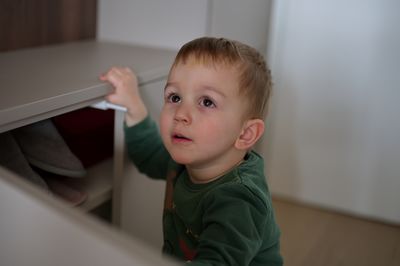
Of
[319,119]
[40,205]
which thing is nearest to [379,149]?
[319,119]

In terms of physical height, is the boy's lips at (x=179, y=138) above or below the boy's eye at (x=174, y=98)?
below

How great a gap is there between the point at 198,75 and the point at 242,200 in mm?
200

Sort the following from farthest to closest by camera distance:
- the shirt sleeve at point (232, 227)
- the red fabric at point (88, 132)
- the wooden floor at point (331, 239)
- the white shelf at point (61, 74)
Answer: the wooden floor at point (331, 239) < the red fabric at point (88, 132) < the white shelf at point (61, 74) < the shirt sleeve at point (232, 227)

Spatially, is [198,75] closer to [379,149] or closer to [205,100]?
[205,100]

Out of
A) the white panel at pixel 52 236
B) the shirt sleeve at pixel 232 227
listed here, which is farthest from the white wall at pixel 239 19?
the white panel at pixel 52 236

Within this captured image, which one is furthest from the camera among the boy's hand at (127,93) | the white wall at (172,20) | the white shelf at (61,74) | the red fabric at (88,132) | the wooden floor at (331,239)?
the wooden floor at (331,239)

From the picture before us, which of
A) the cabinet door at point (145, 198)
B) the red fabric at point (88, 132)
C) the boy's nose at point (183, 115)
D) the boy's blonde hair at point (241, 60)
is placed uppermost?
the boy's blonde hair at point (241, 60)

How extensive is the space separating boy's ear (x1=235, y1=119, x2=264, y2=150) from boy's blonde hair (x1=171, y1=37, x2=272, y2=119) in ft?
0.04

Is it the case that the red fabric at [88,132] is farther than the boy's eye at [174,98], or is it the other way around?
the red fabric at [88,132]

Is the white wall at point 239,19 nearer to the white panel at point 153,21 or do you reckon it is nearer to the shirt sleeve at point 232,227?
the white panel at point 153,21

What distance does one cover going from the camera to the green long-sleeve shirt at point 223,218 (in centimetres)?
62

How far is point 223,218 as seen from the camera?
64cm

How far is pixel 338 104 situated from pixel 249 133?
36.9 inches

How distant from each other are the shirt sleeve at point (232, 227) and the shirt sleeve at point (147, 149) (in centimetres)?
30
